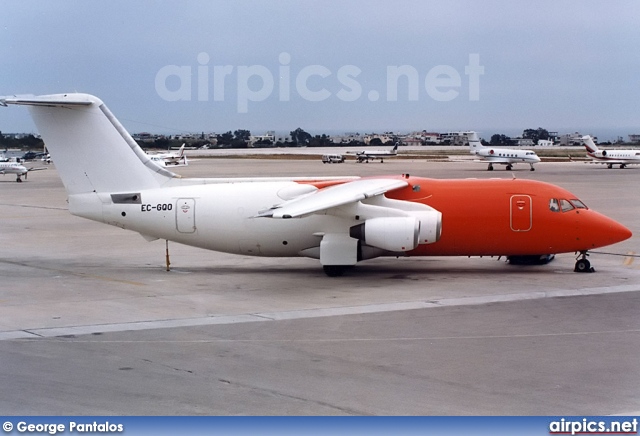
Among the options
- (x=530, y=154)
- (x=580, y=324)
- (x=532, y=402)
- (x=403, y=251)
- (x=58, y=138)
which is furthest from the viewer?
(x=530, y=154)

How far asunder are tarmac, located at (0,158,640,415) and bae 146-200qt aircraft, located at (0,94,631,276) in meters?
0.94

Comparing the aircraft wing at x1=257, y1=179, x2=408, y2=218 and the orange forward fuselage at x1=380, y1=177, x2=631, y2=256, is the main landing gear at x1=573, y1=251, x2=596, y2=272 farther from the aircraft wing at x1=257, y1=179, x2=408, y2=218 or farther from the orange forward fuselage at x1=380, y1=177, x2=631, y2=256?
the aircraft wing at x1=257, y1=179, x2=408, y2=218

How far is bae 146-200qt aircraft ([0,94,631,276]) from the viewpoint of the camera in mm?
24734

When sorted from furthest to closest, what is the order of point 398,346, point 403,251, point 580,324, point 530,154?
point 530,154, point 403,251, point 580,324, point 398,346

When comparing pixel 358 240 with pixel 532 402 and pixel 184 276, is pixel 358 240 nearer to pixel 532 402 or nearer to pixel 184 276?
pixel 184 276

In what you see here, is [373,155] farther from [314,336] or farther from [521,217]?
[314,336]

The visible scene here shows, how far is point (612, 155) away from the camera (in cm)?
9625

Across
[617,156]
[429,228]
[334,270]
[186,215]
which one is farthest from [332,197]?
[617,156]

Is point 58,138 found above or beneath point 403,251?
above

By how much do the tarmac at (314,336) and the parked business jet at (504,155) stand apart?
212ft

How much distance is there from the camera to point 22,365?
14883mm

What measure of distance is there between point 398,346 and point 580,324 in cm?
439

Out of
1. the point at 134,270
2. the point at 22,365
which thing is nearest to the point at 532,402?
the point at 22,365

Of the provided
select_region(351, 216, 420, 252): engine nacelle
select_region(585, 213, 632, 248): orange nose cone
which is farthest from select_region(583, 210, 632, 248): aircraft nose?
select_region(351, 216, 420, 252): engine nacelle
